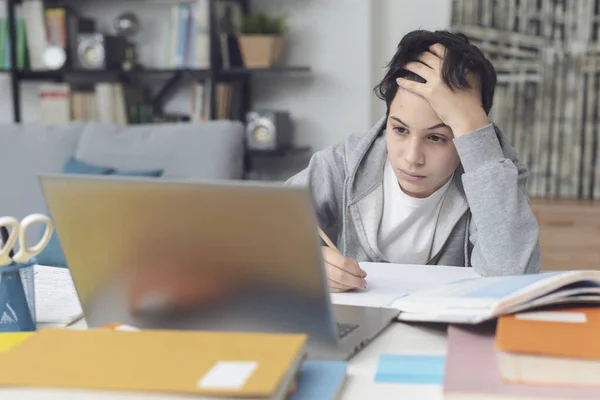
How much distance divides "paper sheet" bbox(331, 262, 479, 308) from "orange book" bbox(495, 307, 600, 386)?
0.28 meters

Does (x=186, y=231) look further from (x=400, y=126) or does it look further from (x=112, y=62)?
(x=112, y=62)

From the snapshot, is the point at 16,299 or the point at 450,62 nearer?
the point at 16,299

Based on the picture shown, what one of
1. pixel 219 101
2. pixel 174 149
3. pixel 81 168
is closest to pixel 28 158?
pixel 81 168

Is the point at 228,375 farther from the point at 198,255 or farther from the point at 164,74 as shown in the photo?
the point at 164,74

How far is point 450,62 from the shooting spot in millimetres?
1381

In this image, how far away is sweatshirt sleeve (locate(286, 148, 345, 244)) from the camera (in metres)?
1.58

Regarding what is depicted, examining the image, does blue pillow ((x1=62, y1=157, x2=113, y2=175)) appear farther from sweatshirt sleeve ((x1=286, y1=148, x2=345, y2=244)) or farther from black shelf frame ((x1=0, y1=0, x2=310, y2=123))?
black shelf frame ((x1=0, y1=0, x2=310, y2=123))

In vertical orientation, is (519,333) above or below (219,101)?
above

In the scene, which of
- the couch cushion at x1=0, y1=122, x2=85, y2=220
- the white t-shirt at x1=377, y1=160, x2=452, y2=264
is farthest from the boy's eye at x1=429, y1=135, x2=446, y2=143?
the couch cushion at x1=0, y1=122, x2=85, y2=220

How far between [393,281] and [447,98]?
35 cm

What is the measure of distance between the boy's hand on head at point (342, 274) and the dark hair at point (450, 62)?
1.36 ft

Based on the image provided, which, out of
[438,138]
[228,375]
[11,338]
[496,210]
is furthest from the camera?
[438,138]

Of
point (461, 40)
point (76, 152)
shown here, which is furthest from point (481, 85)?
point (76, 152)

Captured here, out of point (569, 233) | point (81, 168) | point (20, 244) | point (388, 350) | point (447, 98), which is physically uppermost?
point (447, 98)
